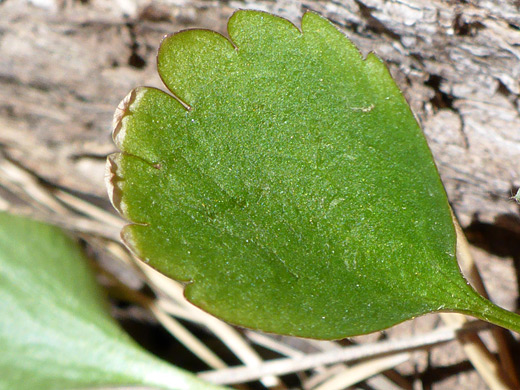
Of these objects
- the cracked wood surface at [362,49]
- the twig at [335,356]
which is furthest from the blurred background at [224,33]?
the twig at [335,356]

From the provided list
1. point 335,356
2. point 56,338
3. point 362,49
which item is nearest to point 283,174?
point 362,49

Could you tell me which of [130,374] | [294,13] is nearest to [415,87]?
[294,13]

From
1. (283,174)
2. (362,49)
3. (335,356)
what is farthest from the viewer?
(335,356)

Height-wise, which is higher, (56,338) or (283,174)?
(283,174)

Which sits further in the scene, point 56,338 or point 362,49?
point 56,338

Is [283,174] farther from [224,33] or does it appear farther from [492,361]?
[492,361]
